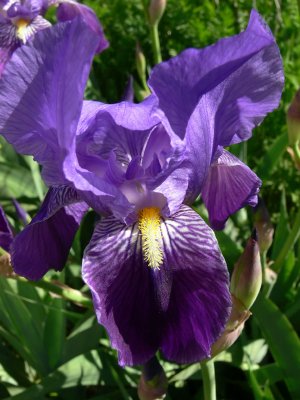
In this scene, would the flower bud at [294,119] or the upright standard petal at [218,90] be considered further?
the flower bud at [294,119]

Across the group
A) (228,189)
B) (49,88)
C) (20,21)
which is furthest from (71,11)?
(49,88)

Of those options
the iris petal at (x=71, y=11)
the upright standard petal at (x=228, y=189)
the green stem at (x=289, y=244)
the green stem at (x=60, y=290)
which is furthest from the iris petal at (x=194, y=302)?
the iris petal at (x=71, y=11)

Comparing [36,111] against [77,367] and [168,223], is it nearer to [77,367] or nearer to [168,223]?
[168,223]

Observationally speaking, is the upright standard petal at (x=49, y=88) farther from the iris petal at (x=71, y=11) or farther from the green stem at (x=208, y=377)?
the iris petal at (x=71, y=11)

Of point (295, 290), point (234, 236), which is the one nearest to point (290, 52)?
point (234, 236)

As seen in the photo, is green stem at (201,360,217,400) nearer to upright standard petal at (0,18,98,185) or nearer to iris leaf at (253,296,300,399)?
Answer: iris leaf at (253,296,300,399)

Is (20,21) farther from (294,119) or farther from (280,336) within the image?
(280,336)

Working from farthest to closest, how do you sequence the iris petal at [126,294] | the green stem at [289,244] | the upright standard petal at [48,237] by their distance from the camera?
the green stem at [289,244] → the upright standard petal at [48,237] → the iris petal at [126,294]
